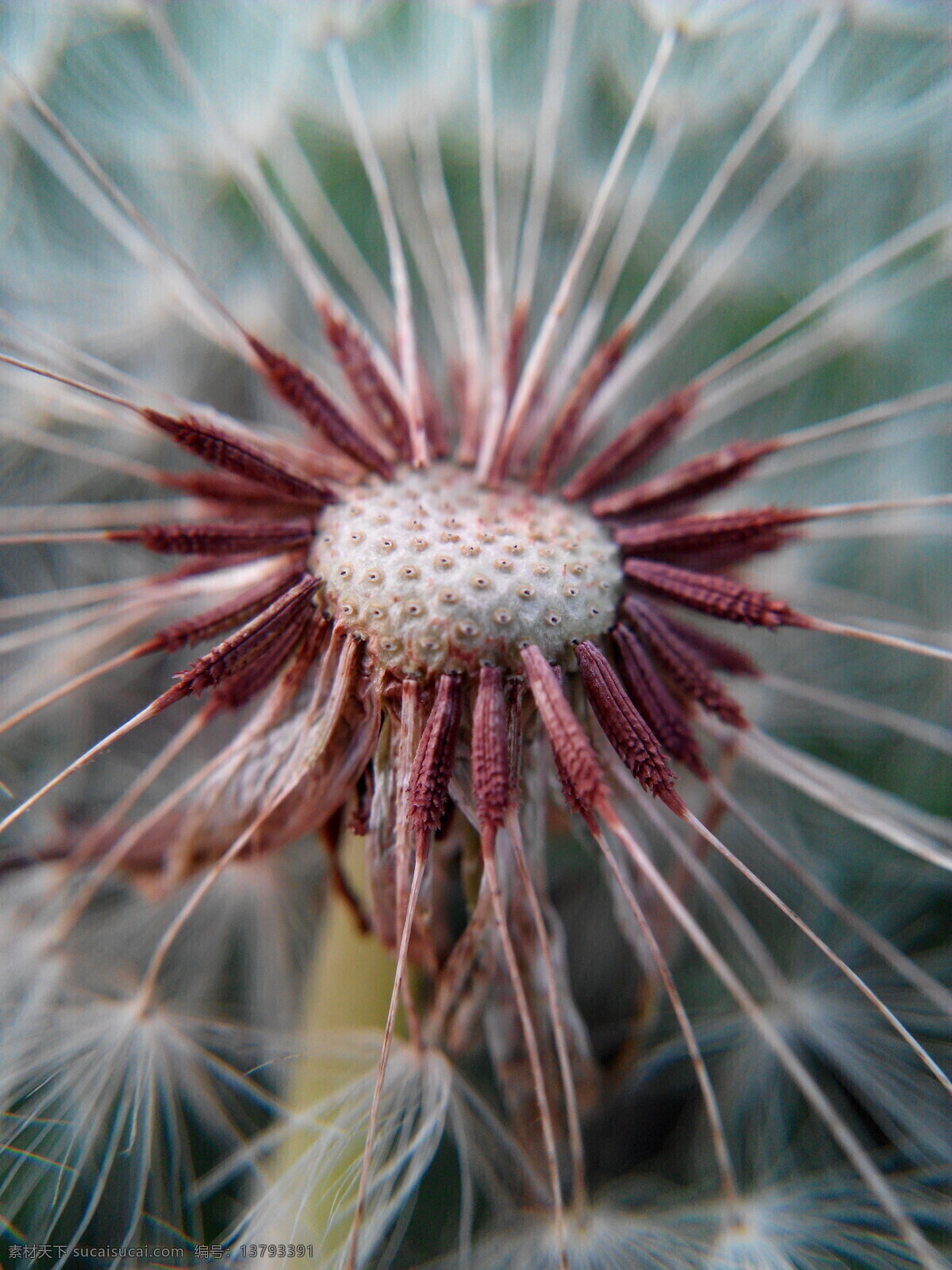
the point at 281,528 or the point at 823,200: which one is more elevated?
the point at 823,200

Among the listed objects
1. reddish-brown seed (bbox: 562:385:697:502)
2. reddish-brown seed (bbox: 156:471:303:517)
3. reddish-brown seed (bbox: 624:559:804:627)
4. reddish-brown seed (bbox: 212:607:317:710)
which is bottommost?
reddish-brown seed (bbox: 624:559:804:627)

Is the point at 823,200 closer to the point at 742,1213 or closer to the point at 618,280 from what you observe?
the point at 618,280

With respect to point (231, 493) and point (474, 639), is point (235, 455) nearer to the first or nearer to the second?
point (231, 493)

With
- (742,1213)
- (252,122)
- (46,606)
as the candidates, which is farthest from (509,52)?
(742,1213)

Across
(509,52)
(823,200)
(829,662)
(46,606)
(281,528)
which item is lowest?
(829,662)

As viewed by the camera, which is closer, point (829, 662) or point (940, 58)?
point (940, 58)

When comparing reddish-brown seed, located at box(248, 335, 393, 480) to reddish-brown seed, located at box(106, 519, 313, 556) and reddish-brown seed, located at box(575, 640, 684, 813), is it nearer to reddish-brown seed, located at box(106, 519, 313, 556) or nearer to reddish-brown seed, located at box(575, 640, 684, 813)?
reddish-brown seed, located at box(106, 519, 313, 556)

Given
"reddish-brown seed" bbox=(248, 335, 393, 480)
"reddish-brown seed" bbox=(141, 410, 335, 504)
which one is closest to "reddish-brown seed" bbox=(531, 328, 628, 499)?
"reddish-brown seed" bbox=(248, 335, 393, 480)

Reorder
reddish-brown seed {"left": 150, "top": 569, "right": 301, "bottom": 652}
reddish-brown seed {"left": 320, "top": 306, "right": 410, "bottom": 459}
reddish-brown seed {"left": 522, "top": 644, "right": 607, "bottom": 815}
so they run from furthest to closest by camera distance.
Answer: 1. reddish-brown seed {"left": 320, "top": 306, "right": 410, "bottom": 459}
2. reddish-brown seed {"left": 150, "top": 569, "right": 301, "bottom": 652}
3. reddish-brown seed {"left": 522, "top": 644, "right": 607, "bottom": 815}
